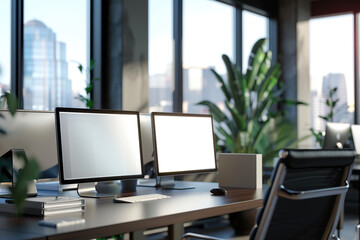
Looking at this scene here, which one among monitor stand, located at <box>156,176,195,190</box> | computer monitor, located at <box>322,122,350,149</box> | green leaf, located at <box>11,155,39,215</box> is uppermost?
green leaf, located at <box>11,155,39,215</box>

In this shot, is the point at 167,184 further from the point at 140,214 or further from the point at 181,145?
the point at 140,214

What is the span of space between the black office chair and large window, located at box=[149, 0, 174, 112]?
11.2 ft

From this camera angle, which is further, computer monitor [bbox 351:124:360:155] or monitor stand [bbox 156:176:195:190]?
computer monitor [bbox 351:124:360:155]

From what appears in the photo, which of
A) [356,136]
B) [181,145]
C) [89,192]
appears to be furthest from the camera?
[356,136]

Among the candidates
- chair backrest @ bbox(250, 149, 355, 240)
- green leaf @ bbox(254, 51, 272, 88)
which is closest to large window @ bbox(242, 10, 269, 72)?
green leaf @ bbox(254, 51, 272, 88)

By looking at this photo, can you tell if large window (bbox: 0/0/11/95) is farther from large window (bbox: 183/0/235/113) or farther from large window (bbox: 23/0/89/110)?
large window (bbox: 183/0/235/113)

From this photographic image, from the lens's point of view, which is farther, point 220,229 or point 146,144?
point 220,229

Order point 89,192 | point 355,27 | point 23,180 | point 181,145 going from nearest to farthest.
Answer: point 23,180, point 89,192, point 181,145, point 355,27

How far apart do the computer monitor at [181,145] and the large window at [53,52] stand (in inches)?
61.4

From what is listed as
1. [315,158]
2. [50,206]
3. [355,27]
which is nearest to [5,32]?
[50,206]

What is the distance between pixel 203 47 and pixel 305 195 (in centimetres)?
435

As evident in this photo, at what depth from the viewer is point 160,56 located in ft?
16.9

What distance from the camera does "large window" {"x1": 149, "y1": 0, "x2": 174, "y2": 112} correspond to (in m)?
5.04

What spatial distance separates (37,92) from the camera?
3879mm
